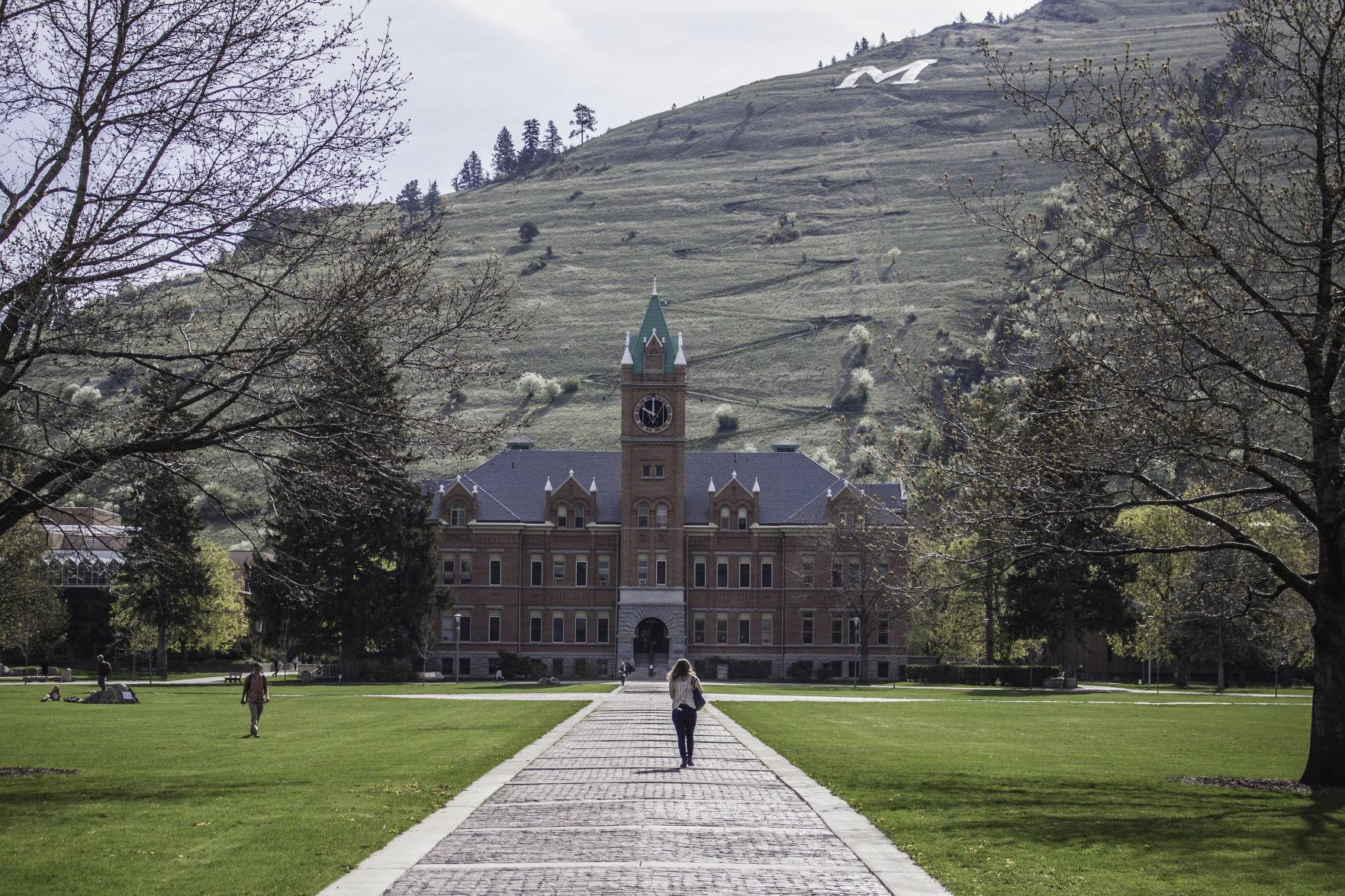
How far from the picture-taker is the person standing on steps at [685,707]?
24.7 metres

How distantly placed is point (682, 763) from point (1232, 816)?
921cm

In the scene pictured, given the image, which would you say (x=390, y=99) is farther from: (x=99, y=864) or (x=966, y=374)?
→ (x=966, y=374)

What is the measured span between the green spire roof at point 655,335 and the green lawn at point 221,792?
5236 centimetres

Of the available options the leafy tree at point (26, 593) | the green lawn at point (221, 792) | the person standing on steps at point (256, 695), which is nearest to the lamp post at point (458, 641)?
the leafy tree at point (26, 593)

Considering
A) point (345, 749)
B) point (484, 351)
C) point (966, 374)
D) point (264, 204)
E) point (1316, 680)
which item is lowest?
point (345, 749)

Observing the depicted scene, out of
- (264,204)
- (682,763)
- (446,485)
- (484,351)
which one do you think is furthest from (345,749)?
(446,485)

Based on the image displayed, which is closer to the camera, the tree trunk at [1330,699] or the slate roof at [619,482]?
the tree trunk at [1330,699]

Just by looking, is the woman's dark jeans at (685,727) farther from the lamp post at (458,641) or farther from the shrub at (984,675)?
the lamp post at (458,641)

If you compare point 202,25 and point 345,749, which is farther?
point 345,749

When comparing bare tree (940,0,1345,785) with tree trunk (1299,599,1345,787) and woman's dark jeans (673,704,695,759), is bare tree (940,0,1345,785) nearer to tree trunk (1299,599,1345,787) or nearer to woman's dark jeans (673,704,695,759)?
tree trunk (1299,599,1345,787)

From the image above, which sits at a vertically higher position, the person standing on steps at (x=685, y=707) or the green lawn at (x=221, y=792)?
the person standing on steps at (x=685, y=707)

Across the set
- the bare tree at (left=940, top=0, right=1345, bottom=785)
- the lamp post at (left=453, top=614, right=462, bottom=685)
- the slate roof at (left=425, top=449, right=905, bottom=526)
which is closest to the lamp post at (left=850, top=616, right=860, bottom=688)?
the slate roof at (left=425, top=449, right=905, bottom=526)

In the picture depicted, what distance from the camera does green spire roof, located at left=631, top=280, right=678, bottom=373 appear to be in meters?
92.3

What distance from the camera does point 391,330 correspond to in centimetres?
2092
